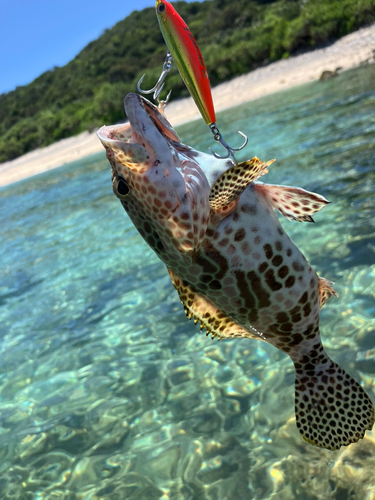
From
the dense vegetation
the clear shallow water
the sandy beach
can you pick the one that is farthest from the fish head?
the dense vegetation

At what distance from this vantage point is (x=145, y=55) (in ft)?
155

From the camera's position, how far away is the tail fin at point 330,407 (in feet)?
9.82

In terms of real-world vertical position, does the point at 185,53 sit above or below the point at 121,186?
above

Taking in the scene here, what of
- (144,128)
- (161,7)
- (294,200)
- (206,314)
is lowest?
(206,314)

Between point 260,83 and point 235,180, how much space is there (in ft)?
96.3

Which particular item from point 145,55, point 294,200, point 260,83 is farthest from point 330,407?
point 145,55

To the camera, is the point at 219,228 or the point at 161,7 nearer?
the point at 161,7

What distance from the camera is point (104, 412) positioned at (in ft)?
16.1

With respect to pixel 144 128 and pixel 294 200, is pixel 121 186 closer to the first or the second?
pixel 144 128

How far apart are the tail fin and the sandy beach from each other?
910 inches

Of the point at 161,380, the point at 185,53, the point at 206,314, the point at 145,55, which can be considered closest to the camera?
the point at 185,53

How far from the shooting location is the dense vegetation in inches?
1174

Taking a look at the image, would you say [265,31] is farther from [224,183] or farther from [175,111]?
[224,183]

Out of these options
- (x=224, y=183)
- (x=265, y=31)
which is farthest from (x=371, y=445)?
(x=265, y=31)
